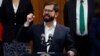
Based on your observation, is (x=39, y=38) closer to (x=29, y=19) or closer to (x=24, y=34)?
(x=24, y=34)

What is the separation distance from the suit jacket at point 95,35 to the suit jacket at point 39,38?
394 millimetres

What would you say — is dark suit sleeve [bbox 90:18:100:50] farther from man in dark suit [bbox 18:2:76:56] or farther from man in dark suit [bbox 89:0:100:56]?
man in dark suit [bbox 18:2:76:56]

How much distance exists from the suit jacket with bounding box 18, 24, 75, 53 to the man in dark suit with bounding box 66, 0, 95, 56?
0.62 m

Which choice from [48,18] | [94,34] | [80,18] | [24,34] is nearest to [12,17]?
[24,34]

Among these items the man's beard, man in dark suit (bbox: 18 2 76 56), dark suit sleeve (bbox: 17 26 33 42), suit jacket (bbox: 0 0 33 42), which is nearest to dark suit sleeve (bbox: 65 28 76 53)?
man in dark suit (bbox: 18 2 76 56)

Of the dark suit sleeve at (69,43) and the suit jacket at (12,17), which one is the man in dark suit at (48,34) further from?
the suit jacket at (12,17)

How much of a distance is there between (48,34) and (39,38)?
0.14 meters

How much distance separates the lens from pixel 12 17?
9.15 meters

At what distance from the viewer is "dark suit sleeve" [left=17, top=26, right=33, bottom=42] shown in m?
8.41

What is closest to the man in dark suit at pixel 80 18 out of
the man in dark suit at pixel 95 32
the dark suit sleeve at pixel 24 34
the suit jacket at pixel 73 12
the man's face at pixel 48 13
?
the suit jacket at pixel 73 12

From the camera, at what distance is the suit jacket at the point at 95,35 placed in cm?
865

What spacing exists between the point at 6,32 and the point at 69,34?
45.5 inches

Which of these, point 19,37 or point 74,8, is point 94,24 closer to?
point 74,8

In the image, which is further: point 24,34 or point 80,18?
point 80,18
